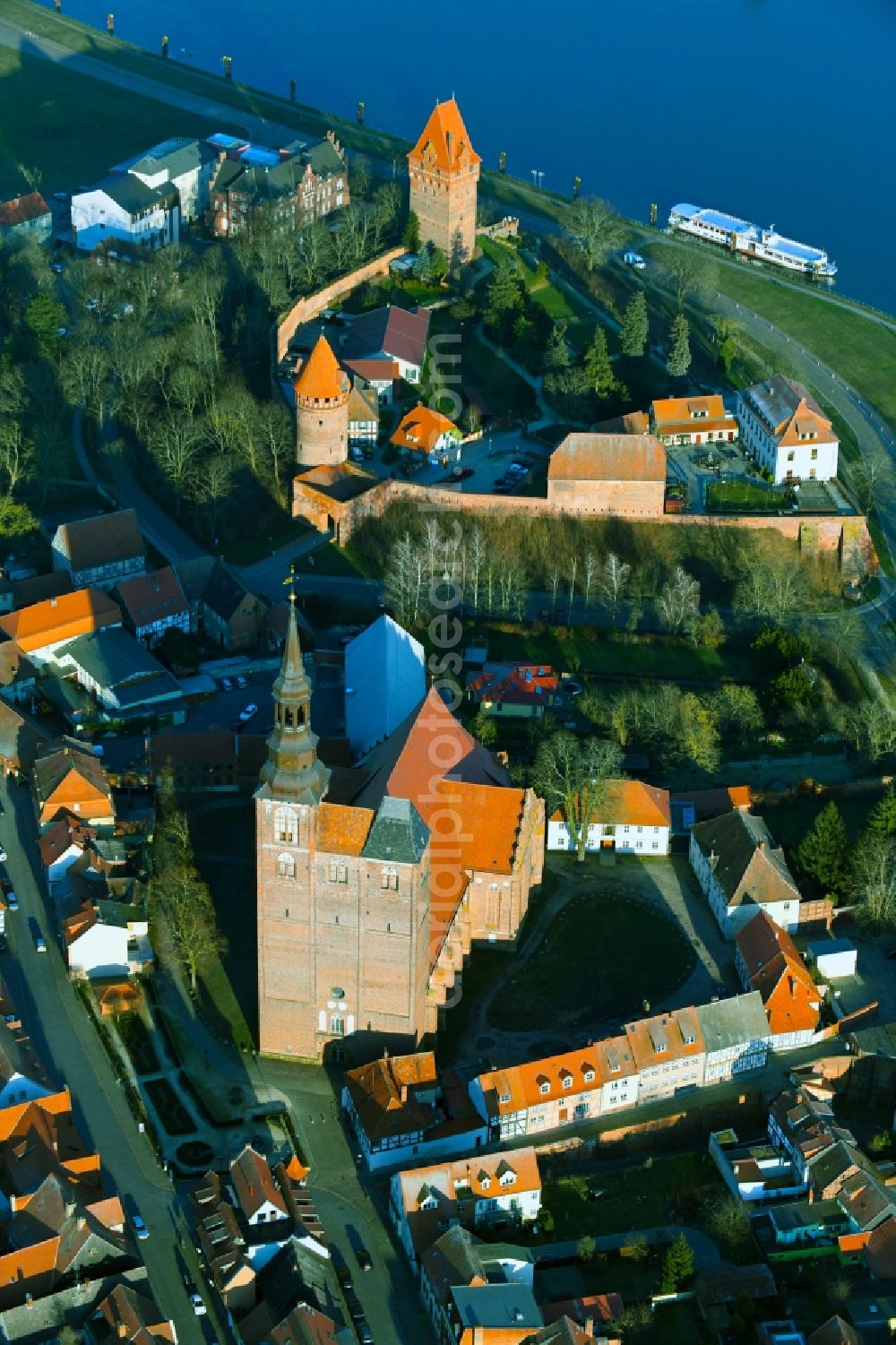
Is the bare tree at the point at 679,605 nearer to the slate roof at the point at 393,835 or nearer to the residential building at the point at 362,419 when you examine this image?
the residential building at the point at 362,419

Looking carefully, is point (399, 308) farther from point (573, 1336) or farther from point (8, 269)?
point (573, 1336)

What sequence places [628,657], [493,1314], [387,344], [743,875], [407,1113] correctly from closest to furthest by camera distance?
[493,1314] → [407,1113] → [743,875] → [628,657] → [387,344]

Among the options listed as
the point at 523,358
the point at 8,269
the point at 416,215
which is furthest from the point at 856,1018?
the point at 8,269

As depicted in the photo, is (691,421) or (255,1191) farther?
(691,421)

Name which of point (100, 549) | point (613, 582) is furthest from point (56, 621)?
point (613, 582)

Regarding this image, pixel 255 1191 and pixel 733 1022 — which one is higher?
pixel 733 1022

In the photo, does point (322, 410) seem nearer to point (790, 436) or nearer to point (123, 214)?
point (790, 436)

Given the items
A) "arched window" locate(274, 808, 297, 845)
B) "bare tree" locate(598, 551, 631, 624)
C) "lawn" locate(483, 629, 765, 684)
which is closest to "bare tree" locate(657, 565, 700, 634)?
"lawn" locate(483, 629, 765, 684)

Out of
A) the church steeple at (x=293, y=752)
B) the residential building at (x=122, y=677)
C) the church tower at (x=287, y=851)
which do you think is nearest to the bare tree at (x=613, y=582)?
the residential building at (x=122, y=677)
